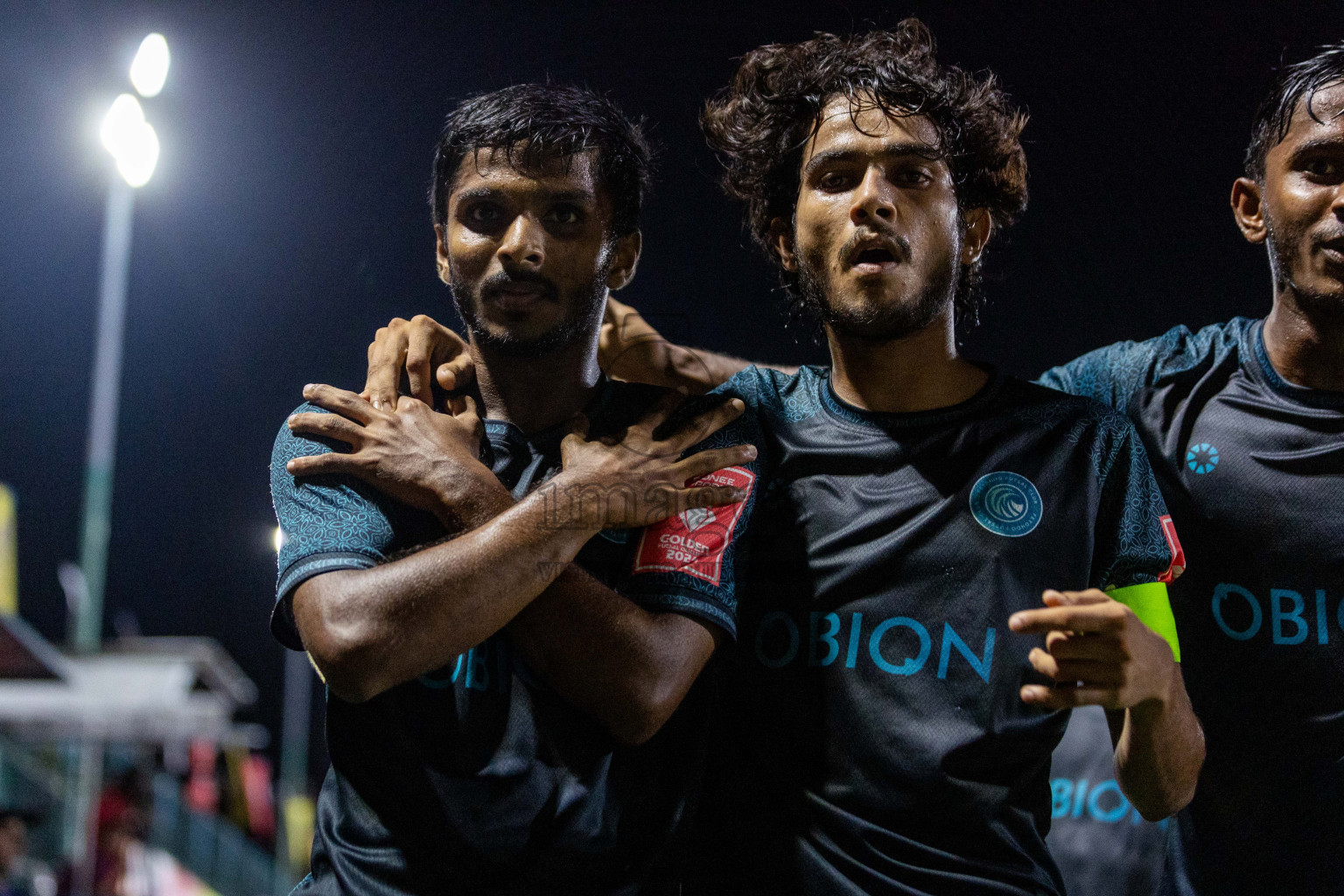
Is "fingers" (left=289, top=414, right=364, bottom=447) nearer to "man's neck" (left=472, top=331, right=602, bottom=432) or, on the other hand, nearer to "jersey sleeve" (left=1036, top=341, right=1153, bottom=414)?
"man's neck" (left=472, top=331, right=602, bottom=432)

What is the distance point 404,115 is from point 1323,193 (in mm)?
1945

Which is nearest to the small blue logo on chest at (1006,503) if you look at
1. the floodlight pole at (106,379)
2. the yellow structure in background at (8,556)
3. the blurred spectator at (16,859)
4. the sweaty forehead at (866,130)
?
the sweaty forehead at (866,130)

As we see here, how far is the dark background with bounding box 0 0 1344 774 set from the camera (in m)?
2.32

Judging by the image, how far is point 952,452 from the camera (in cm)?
188

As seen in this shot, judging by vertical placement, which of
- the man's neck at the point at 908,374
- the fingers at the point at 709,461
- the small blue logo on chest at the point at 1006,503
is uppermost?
the man's neck at the point at 908,374

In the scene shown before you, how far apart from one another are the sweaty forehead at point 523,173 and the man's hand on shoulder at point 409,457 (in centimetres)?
44

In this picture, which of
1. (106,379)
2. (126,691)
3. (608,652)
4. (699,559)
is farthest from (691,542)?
(126,691)

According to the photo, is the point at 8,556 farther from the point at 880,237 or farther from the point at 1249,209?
the point at 1249,209

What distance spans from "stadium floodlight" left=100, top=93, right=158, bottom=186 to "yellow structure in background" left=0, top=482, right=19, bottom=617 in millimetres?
6003

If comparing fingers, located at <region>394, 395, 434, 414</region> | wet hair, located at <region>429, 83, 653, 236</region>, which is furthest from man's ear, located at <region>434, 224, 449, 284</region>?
fingers, located at <region>394, 395, 434, 414</region>

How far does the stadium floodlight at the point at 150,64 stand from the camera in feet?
9.22

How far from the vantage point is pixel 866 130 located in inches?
76.4

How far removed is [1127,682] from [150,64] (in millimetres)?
2818

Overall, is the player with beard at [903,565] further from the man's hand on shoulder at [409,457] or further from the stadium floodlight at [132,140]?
the stadium floodlight at [132,140]
